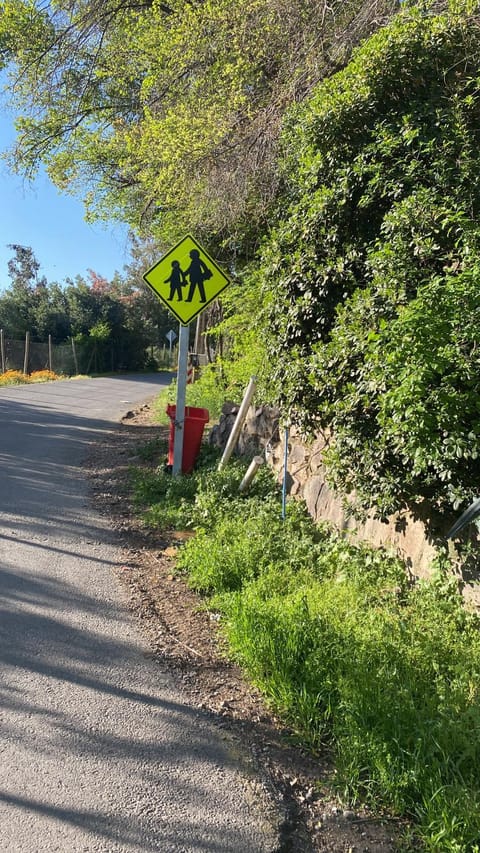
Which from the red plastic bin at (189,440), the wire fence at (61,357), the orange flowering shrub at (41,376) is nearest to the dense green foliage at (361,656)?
the red plastic bin at (189,440)

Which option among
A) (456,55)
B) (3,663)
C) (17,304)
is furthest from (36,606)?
(17,304)

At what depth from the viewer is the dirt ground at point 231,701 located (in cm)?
242

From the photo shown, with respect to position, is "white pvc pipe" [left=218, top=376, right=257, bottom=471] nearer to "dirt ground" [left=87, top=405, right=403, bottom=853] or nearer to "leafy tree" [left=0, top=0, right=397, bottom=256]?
"dirt ground" [left=87, top=405, right=403, bottom=853]

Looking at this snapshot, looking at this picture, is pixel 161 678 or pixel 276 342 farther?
pixel 276 342

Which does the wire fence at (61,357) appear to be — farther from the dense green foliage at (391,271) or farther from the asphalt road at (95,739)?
the asphalt road at (95,739)

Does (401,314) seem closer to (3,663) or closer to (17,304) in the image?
(3,663)

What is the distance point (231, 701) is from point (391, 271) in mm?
3172

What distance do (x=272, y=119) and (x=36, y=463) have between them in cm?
606

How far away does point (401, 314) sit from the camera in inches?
161

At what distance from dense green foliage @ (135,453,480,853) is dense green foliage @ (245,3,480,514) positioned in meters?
0.70

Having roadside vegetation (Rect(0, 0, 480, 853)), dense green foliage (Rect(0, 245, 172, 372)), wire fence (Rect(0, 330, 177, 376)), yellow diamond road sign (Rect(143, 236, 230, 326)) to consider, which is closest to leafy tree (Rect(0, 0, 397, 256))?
roadside vegetation (Rect(0, 0, 480, 853))

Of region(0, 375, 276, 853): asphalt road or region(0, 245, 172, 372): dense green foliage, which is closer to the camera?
region(0, 375, 276, 853): asphalt road

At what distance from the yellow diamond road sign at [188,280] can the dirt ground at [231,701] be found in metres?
2.84

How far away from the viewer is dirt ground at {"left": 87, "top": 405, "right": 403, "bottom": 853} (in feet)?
7.93
